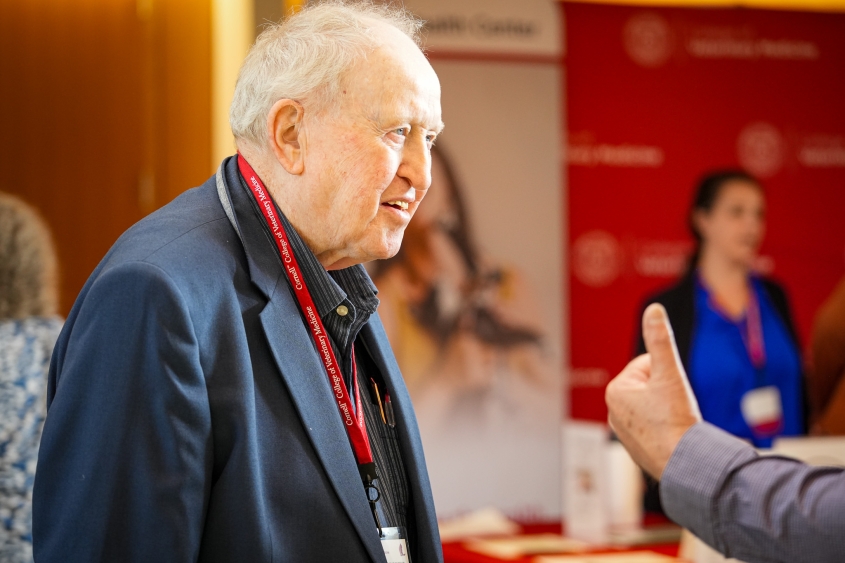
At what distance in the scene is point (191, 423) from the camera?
1.24m

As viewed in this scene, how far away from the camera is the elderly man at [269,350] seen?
3.98 feet

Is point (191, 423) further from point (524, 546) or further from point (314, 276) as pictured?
point (524, 546)

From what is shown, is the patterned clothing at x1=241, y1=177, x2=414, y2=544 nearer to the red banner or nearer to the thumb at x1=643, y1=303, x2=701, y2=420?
the thumb at x1=643, y1=303, x2=701, y2=420

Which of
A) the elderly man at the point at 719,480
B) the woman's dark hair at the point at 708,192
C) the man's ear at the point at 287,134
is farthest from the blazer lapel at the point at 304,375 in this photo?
the woman's dark hair at the point at 708,192

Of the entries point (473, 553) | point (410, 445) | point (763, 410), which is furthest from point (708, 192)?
point (410, 445)

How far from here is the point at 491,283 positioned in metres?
5.19

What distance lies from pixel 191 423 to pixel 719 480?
2.29 feet

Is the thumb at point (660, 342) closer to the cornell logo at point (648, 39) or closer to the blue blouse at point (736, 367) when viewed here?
the blue blouse at point (736, 367)

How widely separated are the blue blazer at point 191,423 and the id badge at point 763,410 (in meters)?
3.94

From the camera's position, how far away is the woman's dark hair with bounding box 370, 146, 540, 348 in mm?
5082

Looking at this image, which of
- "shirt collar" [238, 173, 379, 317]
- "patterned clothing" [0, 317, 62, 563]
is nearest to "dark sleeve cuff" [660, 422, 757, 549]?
"shirt collar" [238, 173, 379, 317]

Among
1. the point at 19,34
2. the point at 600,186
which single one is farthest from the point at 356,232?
the point at 600,186

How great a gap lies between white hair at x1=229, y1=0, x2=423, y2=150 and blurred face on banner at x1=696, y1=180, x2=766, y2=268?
4216 mm

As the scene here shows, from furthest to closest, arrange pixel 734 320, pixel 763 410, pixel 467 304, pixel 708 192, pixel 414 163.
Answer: pixel 708 192, pixel 734 320, pixel 467 304, pixel 763 410, pixel 414 163
